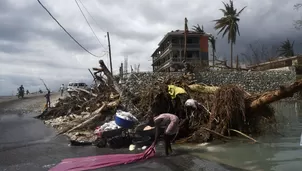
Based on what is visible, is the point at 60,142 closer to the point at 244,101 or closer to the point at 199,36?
the point at 244,101

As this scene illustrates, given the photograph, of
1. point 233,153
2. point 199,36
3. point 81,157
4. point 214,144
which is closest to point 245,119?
point 214,144

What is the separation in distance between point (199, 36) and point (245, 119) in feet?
153

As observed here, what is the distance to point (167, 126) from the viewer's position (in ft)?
35.6

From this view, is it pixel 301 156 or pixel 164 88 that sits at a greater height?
pixel 164 88

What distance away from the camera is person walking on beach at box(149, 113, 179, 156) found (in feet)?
34.1

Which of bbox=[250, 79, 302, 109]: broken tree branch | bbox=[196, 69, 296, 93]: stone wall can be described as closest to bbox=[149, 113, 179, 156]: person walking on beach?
bbox=[250, 79, 302, 109]: broken tree branch

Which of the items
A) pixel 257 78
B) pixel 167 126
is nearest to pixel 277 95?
pixel 167 126

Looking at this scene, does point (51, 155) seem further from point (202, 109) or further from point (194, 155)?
point (202, 109)

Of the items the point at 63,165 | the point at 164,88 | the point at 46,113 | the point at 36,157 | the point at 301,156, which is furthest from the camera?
the point at 46,113

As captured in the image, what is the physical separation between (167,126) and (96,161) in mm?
2662

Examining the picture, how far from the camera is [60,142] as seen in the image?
13953 mm

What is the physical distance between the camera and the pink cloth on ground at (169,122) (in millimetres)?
10478

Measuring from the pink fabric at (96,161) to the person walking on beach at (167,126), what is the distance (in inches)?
20.7

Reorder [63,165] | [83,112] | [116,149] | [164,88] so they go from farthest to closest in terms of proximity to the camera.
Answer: [83,112]
[164,88]
[116,149]
[63,165]
